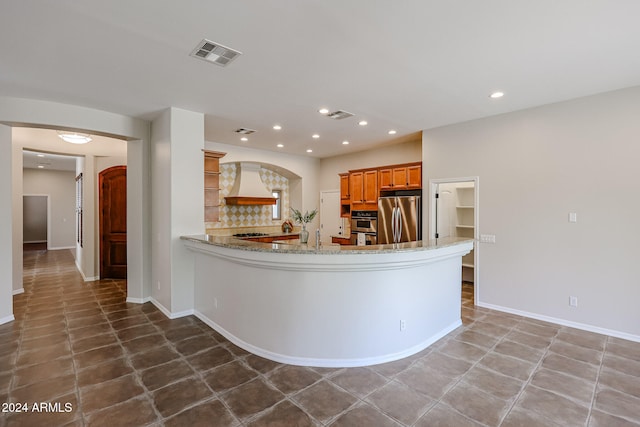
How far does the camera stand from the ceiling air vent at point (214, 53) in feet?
8.25

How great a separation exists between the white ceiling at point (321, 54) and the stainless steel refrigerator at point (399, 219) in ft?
5.69

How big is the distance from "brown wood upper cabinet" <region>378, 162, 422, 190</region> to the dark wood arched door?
5466 millimetres

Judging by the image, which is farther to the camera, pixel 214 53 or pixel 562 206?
Result: pixel 562 206

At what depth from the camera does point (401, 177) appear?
571 centimetres

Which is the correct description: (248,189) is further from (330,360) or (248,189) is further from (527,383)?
(527,383)

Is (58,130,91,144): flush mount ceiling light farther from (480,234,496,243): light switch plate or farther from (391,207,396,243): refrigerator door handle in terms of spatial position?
(480,234,496,243): light switch plate

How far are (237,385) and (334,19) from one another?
119 inches

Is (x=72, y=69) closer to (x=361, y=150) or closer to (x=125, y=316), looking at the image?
(x=125, y=316)

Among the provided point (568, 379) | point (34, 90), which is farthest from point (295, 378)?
point (34, 90)

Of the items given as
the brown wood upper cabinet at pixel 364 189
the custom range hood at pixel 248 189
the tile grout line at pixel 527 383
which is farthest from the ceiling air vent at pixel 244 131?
the tile grout line at pixel 527 383

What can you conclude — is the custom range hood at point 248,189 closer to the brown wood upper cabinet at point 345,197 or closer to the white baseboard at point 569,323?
the brown wood upper cabinet at point 345,197

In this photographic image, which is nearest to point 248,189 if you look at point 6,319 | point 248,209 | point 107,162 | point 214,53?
point 248,209

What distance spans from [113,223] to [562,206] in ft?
26.0

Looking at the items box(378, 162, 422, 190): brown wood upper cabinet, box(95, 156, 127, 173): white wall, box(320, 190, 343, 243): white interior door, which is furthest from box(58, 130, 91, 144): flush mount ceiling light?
box(378, 162, 422, 190): brown wood upper cabinet
